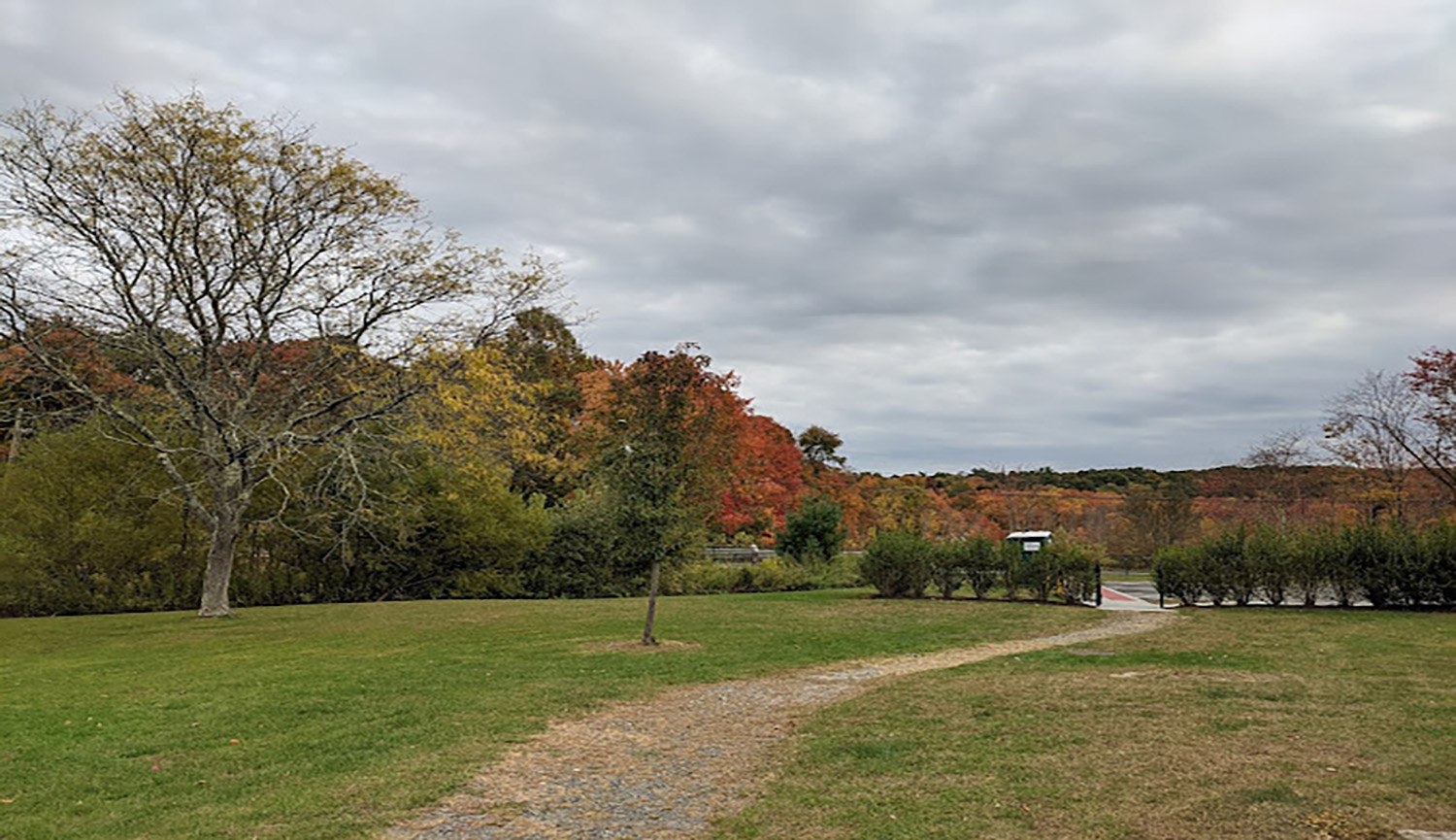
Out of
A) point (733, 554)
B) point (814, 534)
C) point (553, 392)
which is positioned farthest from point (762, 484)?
point (553, 392)

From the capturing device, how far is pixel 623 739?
6.63 meters

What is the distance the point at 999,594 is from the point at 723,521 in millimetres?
9898

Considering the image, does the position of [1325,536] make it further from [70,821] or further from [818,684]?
[70,821]

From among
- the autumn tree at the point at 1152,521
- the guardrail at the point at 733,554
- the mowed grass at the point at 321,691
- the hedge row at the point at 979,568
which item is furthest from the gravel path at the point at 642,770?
the autumn tree at the point at 1152,521

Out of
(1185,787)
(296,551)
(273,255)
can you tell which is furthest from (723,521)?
(1185,787)

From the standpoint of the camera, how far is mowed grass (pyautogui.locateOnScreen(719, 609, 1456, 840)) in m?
4.41

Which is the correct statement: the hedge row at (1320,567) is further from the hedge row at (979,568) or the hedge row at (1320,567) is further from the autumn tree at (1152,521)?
the autumn tree at (1152,521)

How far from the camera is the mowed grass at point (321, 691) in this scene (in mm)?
5039

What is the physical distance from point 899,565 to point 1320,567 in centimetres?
788

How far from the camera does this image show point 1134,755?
5.71 metres

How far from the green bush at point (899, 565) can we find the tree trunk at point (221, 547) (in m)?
12.6

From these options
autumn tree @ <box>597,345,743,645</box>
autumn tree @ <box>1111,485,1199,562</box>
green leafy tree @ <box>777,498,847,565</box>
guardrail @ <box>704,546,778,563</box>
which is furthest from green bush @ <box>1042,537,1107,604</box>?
autumn tree @ <box>1111,485,1199,562</box>

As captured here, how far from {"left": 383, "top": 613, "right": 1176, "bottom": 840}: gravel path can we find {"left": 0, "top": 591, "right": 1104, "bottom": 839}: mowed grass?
0.29 m

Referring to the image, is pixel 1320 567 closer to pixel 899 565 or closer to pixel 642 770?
pixel 899 565
